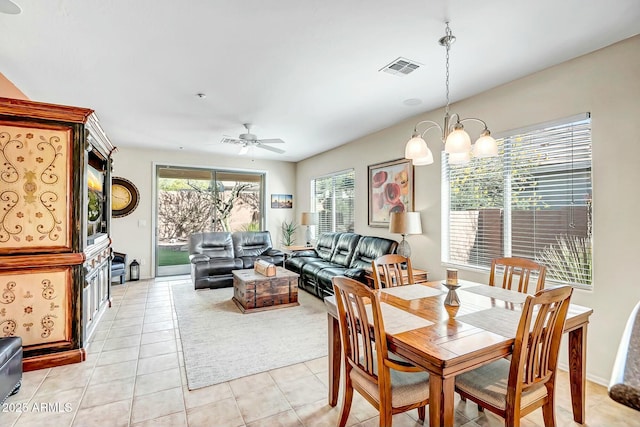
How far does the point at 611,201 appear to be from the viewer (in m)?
2.47

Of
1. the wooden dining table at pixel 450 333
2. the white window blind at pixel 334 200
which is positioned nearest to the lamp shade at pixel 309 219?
the white window blind at pixel 334 200

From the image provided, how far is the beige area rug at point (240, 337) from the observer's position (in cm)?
272

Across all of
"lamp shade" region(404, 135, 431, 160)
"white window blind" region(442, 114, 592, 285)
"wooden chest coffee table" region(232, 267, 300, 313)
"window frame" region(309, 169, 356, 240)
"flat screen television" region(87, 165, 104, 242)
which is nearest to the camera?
"lamp shade" region(404, 135, 431, 160)

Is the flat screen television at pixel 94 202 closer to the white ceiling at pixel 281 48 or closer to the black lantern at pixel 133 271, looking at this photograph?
the white ceiling at pixel 281 48

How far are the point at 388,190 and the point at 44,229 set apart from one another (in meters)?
4.14

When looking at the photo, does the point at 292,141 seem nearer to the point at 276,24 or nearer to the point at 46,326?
the point at 276,24

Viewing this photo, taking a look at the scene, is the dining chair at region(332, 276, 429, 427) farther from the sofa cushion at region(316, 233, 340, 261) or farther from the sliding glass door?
the sliding glass door

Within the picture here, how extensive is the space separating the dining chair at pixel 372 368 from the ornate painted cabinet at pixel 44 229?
2540mm

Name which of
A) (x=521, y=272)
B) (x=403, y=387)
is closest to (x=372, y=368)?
(x=403, y=387)

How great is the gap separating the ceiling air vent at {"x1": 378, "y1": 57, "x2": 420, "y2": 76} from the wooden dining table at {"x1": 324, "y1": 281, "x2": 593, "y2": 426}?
6.42 ft

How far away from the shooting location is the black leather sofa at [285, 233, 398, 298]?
4547 mm

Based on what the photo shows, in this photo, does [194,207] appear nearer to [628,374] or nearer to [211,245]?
[211,245]

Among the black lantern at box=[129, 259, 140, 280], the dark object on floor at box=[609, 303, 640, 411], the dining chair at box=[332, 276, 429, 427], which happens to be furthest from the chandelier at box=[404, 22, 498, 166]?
the black lantern at box=[129, 259, 140, 280]

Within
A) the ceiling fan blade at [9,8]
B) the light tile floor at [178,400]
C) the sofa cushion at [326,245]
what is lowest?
the light tile floor at [178,400]
